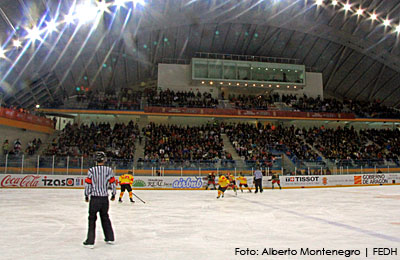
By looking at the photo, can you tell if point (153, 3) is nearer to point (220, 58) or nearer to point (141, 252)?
point (220, 58)

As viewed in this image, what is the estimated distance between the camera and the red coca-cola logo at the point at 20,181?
67.2ft

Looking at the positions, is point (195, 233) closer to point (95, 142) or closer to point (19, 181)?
point (19, 181)

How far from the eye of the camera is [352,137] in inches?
1420

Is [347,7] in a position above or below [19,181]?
above

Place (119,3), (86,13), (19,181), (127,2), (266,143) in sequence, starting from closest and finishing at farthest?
(19,181)
(86,13)
(119,3)
(127,2)
(266,143)

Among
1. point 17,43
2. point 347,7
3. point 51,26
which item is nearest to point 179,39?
point 51,26

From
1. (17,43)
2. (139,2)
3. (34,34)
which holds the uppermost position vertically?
(139,2)

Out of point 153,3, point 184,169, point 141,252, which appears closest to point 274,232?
point 141,252

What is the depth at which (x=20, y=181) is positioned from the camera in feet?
67.9

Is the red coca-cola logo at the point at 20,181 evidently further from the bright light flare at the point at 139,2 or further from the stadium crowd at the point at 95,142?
the bright light flare at the point at 139,2

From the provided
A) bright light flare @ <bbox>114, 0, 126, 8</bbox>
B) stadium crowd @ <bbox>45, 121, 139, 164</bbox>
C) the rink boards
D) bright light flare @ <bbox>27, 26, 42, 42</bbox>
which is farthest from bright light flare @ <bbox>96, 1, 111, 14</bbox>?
the rink boards

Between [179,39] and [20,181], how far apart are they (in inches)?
958

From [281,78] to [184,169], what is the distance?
22.8 metres

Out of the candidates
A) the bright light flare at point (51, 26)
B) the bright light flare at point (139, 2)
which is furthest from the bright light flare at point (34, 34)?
the bright light flare at point (139, 2)
